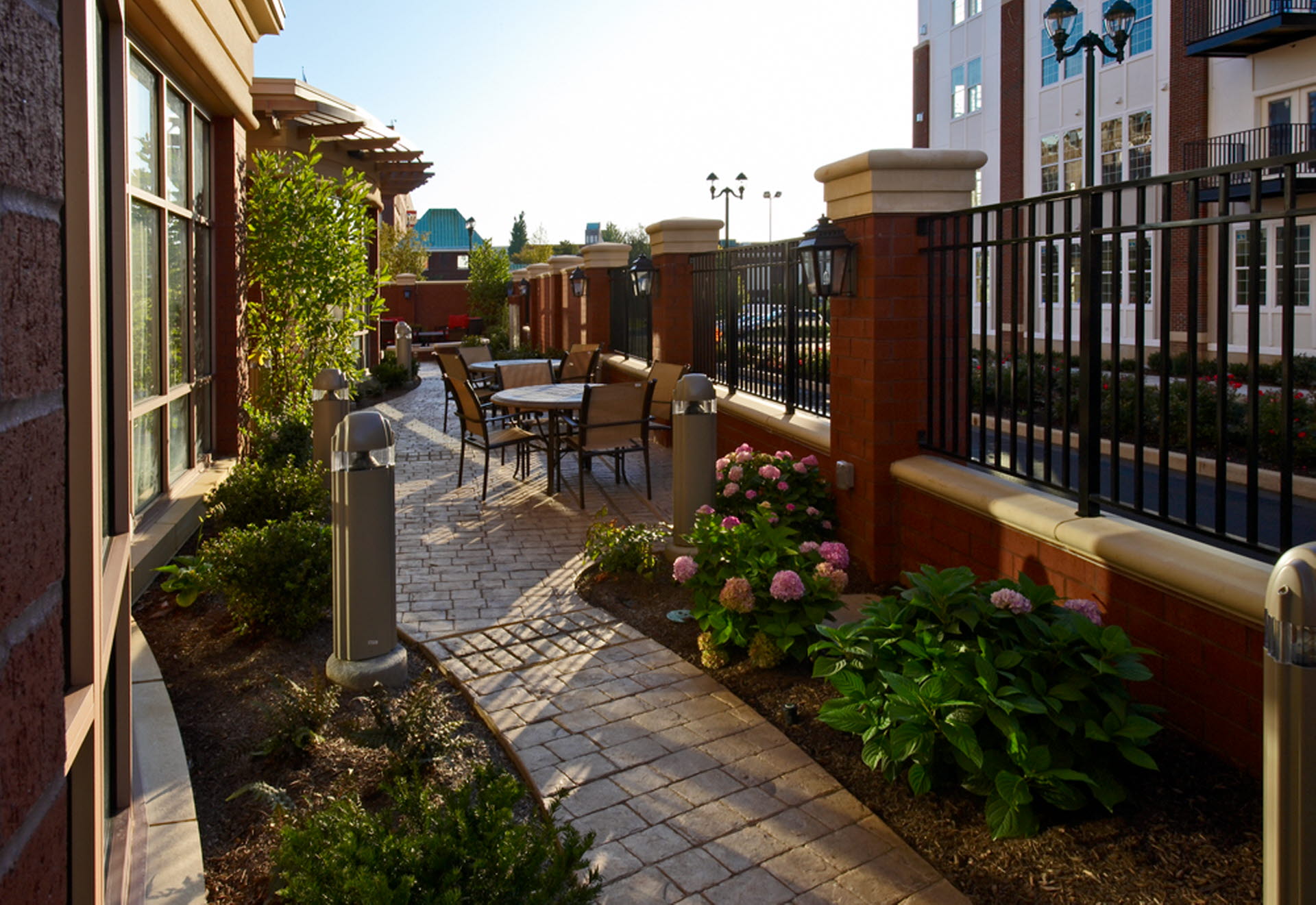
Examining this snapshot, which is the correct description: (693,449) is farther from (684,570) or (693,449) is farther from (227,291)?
(227,291)

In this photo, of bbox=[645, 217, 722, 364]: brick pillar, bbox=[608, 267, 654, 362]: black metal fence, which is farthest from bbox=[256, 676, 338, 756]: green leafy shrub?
bbox=[608, 267, 654, 362]: black metal fence

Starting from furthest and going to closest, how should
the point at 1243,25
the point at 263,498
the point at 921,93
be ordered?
1. the point at 921,93
2. the point at 1243,25
3. the point at 263,498

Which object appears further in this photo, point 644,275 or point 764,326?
point 644,275

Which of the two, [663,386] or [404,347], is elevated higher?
[404,347]

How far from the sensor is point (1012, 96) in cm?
2992

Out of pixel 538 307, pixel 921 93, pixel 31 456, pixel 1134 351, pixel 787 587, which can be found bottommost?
pixel 787 587

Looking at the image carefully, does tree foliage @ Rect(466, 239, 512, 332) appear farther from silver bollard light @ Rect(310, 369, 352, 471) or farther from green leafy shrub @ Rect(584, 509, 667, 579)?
green leafy shrub @ Rect(584, 509, 667, 579)

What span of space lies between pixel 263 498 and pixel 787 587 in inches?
141

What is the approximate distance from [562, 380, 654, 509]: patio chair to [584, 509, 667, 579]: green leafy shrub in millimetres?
2472

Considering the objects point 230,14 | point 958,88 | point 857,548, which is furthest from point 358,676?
point 958,88

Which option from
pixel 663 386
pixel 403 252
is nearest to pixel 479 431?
pixel 663 386

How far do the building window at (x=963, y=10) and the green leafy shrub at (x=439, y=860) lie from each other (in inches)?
1314

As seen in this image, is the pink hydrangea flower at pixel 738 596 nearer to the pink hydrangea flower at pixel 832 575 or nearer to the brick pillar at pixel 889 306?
the pink hydrangea flower at pixel 832 575

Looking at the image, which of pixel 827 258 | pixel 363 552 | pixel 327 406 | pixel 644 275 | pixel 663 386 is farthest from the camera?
pixel 644 275
